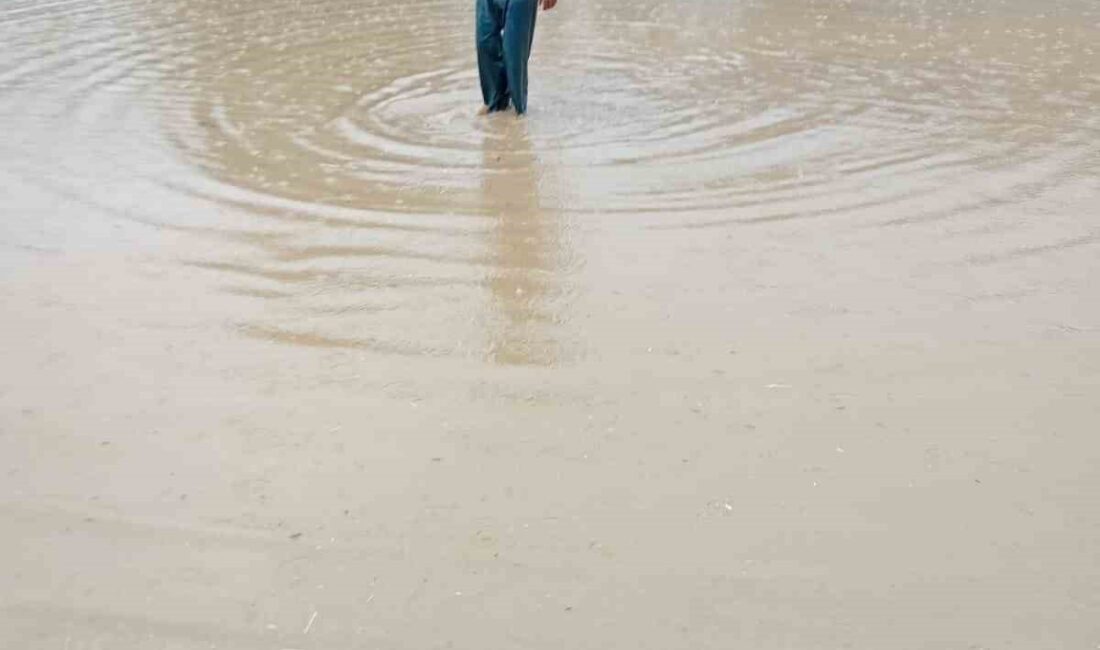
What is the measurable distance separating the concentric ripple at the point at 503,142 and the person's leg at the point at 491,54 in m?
0.15

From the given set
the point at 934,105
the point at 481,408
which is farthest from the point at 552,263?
the point at 934,105

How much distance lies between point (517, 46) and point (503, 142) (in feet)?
2.46

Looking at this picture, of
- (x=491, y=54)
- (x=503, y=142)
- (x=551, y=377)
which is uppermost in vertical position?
(x=491, y=54)

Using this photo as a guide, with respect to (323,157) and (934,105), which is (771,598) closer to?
(323,157)

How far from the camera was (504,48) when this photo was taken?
5727 millimetres

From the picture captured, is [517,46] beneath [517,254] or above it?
above

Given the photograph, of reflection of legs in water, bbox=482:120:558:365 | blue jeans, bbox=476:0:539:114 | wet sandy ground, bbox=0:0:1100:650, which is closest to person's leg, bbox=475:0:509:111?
Result: blue jeans, bbox=476:0:539:114

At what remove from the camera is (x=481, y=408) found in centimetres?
275

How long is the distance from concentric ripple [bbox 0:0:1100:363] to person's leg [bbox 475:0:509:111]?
0.15 metres

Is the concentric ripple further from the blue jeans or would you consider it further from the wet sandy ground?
the blue jeans

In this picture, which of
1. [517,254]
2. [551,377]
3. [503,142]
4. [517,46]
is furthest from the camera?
[517,46]

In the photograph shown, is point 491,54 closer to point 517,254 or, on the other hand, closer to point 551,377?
point 517,254

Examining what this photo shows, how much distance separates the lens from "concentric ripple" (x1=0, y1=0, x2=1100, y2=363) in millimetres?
3617

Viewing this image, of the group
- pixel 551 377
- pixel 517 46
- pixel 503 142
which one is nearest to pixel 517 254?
pixel 551 377
